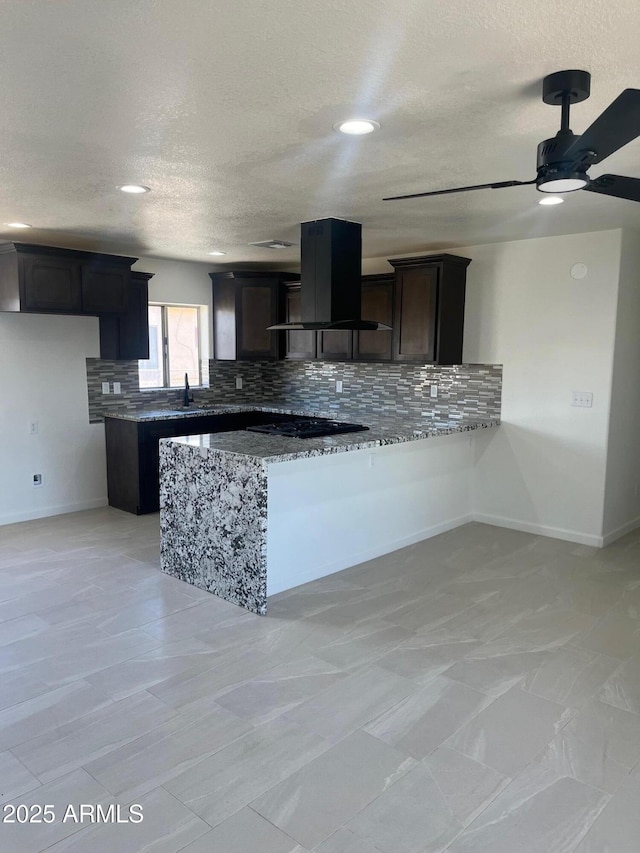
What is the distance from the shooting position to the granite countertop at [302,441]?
11.8 ft

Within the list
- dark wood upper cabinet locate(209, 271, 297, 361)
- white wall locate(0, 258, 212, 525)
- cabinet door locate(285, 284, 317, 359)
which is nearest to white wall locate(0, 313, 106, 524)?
white wall locate(0, 258, 212, 525)

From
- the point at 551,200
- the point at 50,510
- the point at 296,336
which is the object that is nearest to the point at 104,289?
the point at 296,336

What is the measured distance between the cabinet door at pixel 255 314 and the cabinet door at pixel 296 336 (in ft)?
0.42

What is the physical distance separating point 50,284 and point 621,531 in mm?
5113

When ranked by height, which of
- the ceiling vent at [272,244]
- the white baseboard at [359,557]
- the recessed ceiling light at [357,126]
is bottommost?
the white baseboard at [359,557]

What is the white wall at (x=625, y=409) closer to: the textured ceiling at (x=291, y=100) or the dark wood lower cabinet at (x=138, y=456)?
the textured ceiling at (x=291, y=100)

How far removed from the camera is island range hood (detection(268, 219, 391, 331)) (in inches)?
163

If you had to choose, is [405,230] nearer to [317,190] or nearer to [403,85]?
[317,190]

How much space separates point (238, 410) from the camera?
245 inches

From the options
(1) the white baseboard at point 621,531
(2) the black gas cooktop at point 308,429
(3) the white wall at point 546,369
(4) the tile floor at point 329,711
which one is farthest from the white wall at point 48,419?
(1) the white baseboard at point 621,531

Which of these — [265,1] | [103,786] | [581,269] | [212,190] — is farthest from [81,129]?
[581,269]

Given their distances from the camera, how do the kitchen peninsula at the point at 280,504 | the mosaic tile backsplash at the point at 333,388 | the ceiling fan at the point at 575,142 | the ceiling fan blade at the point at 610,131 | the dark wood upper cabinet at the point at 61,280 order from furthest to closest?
1. the mosaic tile backsplash at the point at 333,388
2. the dark wood upper cabinet at the point at 61,280
3. the kitchen peninsula at the point at 280,504
4. the ceiling fan at the point at 575,142
5. the ceiling fan blade at the point at 610,131

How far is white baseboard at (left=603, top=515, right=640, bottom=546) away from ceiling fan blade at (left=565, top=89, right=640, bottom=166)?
3661 millimetres

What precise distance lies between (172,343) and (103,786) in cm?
489
